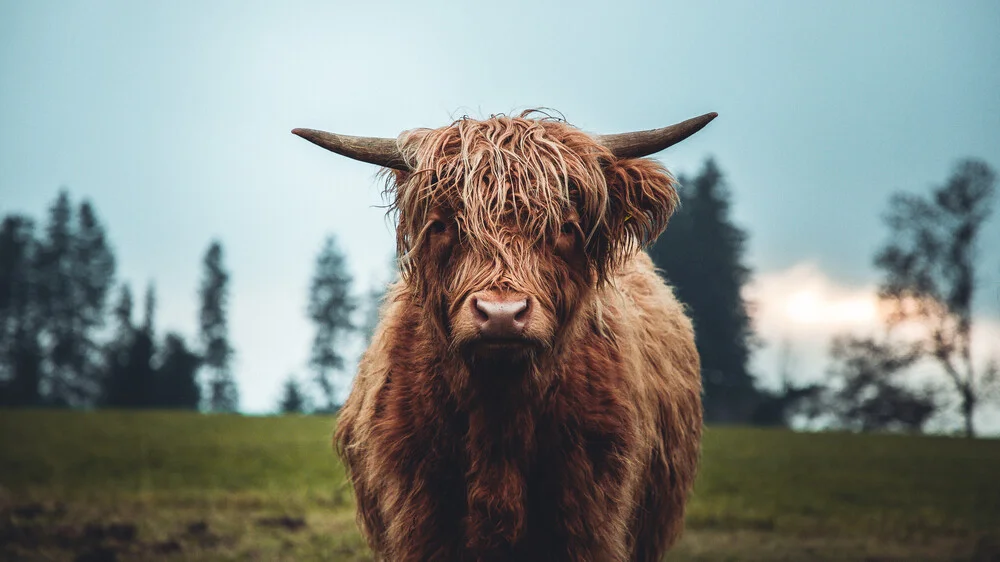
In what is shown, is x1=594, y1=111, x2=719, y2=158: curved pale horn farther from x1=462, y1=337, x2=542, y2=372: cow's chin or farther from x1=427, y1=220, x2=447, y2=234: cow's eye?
x1=462, y1=337, x2=542, y2=372: cow's chin

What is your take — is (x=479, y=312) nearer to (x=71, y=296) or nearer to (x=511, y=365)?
(x=511, y=365)

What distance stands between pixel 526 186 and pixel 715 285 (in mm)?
42498

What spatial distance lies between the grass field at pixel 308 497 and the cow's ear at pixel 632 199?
5.30 m

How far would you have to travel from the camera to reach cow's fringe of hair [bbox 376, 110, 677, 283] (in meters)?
3.84

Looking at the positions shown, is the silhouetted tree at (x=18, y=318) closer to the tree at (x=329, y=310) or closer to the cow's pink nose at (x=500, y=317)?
the tree at (x=329, y=310)

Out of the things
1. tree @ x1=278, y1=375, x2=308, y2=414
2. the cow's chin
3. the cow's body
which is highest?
the cow's chin

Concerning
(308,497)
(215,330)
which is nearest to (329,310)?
(215,330)

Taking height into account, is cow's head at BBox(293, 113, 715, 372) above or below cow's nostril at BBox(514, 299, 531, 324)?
above

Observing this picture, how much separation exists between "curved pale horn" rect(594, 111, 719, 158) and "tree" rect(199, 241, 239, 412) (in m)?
47.6

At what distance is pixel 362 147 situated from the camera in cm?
420

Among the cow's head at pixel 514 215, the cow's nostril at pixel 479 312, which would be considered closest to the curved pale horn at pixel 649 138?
the cow's head at pixel 514 215

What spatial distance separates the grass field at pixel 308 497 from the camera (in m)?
9.09

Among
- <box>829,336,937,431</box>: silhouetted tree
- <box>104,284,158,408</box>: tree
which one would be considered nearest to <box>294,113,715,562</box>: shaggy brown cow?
<box>829,336,937,431</box>: silhouetted tree

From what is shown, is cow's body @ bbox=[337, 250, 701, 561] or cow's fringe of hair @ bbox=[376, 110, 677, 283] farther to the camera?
cow's body @ bbox=[337, 250, 701, 561]
